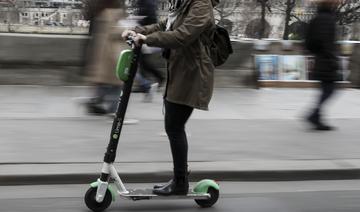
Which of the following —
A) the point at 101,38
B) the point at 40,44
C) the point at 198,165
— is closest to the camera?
the point at 198,165

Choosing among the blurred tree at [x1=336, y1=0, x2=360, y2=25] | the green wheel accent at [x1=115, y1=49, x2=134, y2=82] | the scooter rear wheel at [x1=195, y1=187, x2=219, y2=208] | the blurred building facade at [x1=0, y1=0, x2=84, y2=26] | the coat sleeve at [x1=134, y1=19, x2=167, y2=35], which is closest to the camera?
the green wheel accent at [x1=115, y1=49, x2=134, y2=82]

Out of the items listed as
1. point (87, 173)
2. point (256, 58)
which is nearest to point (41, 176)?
point (87, 173)

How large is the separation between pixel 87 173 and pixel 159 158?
2.88 feet

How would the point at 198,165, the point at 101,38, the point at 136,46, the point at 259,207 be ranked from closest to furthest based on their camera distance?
1. the point at 136,46
2. the point at 259,207
3. the point at 198,165
4. the point at 101,38

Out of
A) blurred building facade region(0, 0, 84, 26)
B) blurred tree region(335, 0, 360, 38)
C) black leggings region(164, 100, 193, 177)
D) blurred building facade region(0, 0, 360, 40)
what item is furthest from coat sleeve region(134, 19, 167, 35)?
blurred tree region(335, 0, 360, 38)

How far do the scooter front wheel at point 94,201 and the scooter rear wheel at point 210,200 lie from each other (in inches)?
29.4

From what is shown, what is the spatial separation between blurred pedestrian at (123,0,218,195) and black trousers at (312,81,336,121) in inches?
129

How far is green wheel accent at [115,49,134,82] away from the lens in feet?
14.0

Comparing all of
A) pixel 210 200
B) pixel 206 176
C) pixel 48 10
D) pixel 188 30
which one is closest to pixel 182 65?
pixel 188 30

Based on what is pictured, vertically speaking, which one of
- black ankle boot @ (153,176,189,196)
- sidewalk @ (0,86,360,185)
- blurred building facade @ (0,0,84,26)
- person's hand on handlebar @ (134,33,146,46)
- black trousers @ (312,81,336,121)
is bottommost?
sidewalk @ (0,86,360,185)

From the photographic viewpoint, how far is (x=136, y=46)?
13.7ft

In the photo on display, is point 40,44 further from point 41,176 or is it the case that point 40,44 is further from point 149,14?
point 41,176

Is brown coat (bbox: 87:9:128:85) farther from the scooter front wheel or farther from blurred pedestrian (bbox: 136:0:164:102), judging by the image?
the scooter front wheel

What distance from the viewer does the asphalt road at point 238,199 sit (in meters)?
4.74
